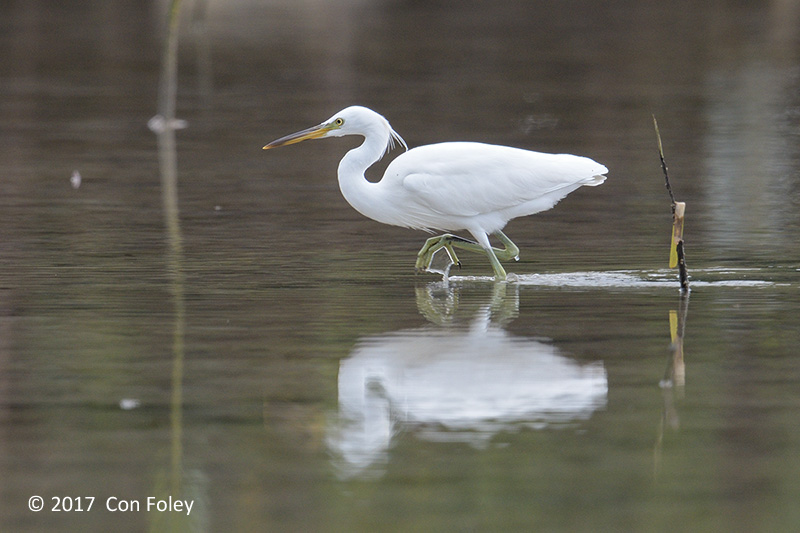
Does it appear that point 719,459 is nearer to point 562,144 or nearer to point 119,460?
point 119,460

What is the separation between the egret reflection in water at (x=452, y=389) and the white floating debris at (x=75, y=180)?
784cm

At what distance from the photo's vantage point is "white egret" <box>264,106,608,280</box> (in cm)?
1058

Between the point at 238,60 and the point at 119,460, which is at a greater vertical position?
the point at 238,60

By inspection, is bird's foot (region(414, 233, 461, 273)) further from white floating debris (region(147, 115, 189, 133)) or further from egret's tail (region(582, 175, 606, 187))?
white floating debris (region(147, 115, 189, 133))

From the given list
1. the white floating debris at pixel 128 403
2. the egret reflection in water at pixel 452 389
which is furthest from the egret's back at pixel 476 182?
the white floating debris at pixel 128 403

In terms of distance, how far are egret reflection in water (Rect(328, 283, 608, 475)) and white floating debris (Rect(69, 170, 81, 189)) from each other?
25.7 ft

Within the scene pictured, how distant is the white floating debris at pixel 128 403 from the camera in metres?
7.01

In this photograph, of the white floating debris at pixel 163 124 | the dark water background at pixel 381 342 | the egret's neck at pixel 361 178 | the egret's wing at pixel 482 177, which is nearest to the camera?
the dark water background at pixel 381 342

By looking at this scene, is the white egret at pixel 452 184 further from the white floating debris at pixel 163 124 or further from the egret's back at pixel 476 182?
the white floating debris at pixel 163 124

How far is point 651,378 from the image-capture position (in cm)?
748

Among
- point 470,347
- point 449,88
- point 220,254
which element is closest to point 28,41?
→ point 449,88

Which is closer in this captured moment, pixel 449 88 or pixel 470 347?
pixel 470 347

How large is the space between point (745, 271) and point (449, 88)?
16894 mm

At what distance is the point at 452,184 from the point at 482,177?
0.26m
